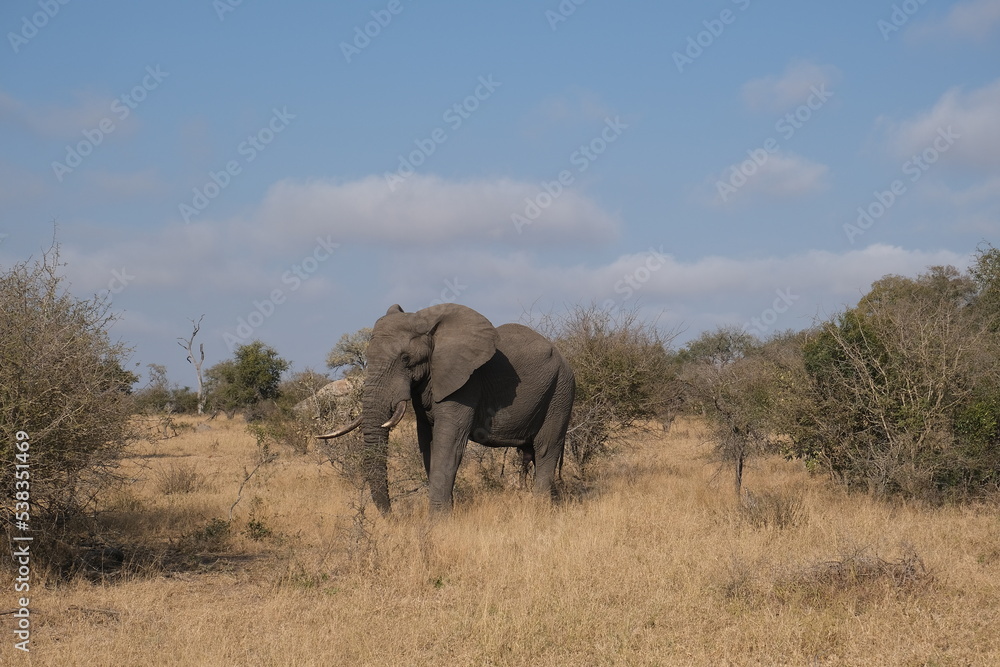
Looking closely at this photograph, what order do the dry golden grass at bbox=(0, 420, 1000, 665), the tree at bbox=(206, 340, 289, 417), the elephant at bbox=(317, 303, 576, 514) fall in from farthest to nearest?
the tree at bbox=(206, 340, 289, 417), the elephant at bbox=(317, 303, 576, 514), the dry golden grass at bbox=(0, 420, 1000, 665)

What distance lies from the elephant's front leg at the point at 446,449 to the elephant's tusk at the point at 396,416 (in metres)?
0.63

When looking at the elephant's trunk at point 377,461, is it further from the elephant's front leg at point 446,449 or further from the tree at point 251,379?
the tree at point 251,379

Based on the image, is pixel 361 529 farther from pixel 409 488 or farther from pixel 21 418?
pixel 409 488

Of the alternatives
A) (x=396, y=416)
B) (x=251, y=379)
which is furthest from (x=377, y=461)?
(x=251, y=379)

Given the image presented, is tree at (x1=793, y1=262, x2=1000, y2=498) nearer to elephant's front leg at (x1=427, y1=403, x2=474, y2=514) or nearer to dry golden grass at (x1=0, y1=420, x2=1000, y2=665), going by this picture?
dry golden grass at (x1=0, y1=420, x2=1000, y2=665)

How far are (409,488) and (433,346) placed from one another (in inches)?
146

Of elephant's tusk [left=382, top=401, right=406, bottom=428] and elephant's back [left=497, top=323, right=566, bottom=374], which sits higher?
elephant's back [left=497, top=323, right=566, bottom=374]

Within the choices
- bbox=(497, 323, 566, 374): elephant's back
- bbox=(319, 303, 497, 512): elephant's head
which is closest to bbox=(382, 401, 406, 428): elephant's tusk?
bbox=(319, 303, 497, 512): elephant's head

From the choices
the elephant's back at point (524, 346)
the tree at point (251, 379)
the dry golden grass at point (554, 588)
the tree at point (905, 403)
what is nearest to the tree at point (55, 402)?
the dry golden grass at point (554, 588)

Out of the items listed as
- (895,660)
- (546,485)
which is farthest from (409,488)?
(895,660)

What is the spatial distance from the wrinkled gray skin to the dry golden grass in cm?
75

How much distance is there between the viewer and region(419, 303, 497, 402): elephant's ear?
1139cm

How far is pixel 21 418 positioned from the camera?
7.98m

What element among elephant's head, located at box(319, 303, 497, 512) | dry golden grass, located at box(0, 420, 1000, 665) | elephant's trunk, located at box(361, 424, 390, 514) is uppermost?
elephant's head, located at box(319, 303, 497, 512)
